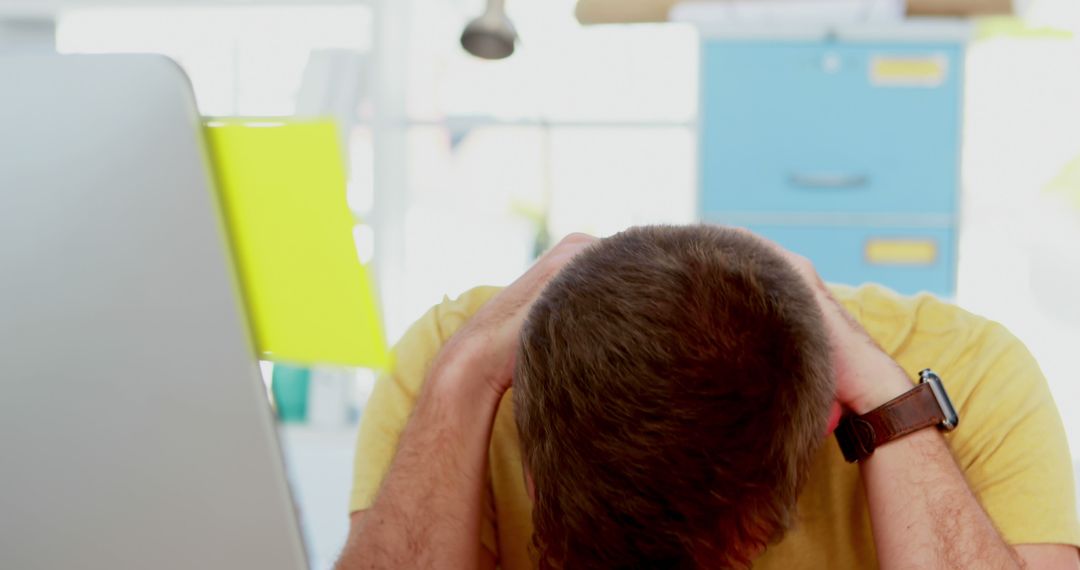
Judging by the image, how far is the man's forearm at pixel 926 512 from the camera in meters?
0.91

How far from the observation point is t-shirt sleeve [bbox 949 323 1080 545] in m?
0.96

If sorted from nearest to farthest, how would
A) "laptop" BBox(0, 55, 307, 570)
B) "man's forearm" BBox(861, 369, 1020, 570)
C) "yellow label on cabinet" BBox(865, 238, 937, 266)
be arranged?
"laptop" BBox(0, 55, 307, 570), "man's forearm" BBox(861, 369, 1020, 570), "yellow label on cabinet" BBox(865, 238, 937, 266)

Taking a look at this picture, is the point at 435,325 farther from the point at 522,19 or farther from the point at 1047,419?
the point at 522,19

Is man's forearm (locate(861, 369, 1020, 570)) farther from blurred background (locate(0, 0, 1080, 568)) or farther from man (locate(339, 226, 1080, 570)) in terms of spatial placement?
blurred background (locate(0, 0, 1080, 568))

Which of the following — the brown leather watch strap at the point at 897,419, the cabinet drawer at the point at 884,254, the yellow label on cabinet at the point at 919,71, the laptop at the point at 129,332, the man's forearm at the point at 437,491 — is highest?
the laptop at the point at 129,332

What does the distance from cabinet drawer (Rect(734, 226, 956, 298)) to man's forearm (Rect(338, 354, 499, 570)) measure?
65.0 inches

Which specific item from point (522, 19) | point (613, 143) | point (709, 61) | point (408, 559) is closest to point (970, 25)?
point (709, 61)

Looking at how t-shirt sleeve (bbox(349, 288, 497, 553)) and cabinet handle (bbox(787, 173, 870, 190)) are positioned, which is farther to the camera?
cabinet handle (bbox(787, 173, 870, 190))

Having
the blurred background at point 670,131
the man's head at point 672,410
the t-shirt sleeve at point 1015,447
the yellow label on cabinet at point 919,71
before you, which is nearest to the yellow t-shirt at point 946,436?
the t-shirt sleeve at point 1015,447

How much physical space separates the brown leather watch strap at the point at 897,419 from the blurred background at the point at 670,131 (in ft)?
2.73

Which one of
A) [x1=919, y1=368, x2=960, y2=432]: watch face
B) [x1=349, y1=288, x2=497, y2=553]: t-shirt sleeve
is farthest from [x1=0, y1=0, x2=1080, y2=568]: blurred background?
[x1=919, y1=368, x2=960, y2=432]: watch face

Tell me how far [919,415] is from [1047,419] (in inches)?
5.8

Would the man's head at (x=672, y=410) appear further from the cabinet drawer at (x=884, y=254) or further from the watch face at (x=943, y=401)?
the cabinet drawer at (x=884, y=254)

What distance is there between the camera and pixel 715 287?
0.79 m
